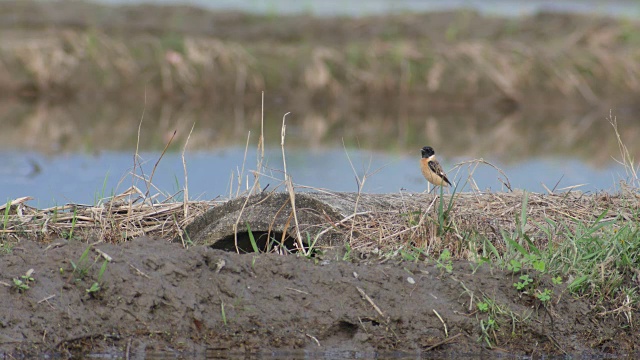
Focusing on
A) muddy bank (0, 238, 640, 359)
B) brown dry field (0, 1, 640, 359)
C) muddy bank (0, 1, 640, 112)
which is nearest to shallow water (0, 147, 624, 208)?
brown dry field (0, 1, 640, 359)

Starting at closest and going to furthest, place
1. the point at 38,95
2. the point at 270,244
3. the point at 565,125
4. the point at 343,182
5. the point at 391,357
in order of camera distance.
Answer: the point at 391,357, the point at 270,244, the point at 343,182, the point at 565,125, the point at 38,95

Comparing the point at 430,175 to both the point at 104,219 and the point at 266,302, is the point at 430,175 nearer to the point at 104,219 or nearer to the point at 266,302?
the point at 266,302

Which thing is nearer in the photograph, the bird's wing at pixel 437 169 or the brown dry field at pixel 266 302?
the brown dry field at pixel 266 302

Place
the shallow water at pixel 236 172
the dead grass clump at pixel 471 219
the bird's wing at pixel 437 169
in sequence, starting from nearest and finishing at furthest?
1. the dead grass clump at pixel 471 219
2. the bird's wing at pixel 437 169
3. the shallow water at pixel 236 172

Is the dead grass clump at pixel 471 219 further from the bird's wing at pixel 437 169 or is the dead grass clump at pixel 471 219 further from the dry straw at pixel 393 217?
the bird's wing at pixel 437 169

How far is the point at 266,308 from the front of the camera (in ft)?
17.0

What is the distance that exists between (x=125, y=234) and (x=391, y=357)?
6.06 feet

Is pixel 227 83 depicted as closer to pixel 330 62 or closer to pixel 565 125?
pixel 330 62

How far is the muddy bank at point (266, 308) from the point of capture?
4.98 meters

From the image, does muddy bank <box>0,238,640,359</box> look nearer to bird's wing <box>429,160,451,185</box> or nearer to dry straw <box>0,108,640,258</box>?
dry straw <box>0,108,640,258</box>

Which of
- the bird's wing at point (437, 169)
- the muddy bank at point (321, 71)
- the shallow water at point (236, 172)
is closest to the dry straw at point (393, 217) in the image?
the bird's wing at point (437, 169)

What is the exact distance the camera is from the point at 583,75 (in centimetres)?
1833

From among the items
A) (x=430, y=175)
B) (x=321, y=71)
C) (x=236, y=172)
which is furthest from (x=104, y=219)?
(x=321, y=71)

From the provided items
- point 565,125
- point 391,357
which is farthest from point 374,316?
point 565,125
